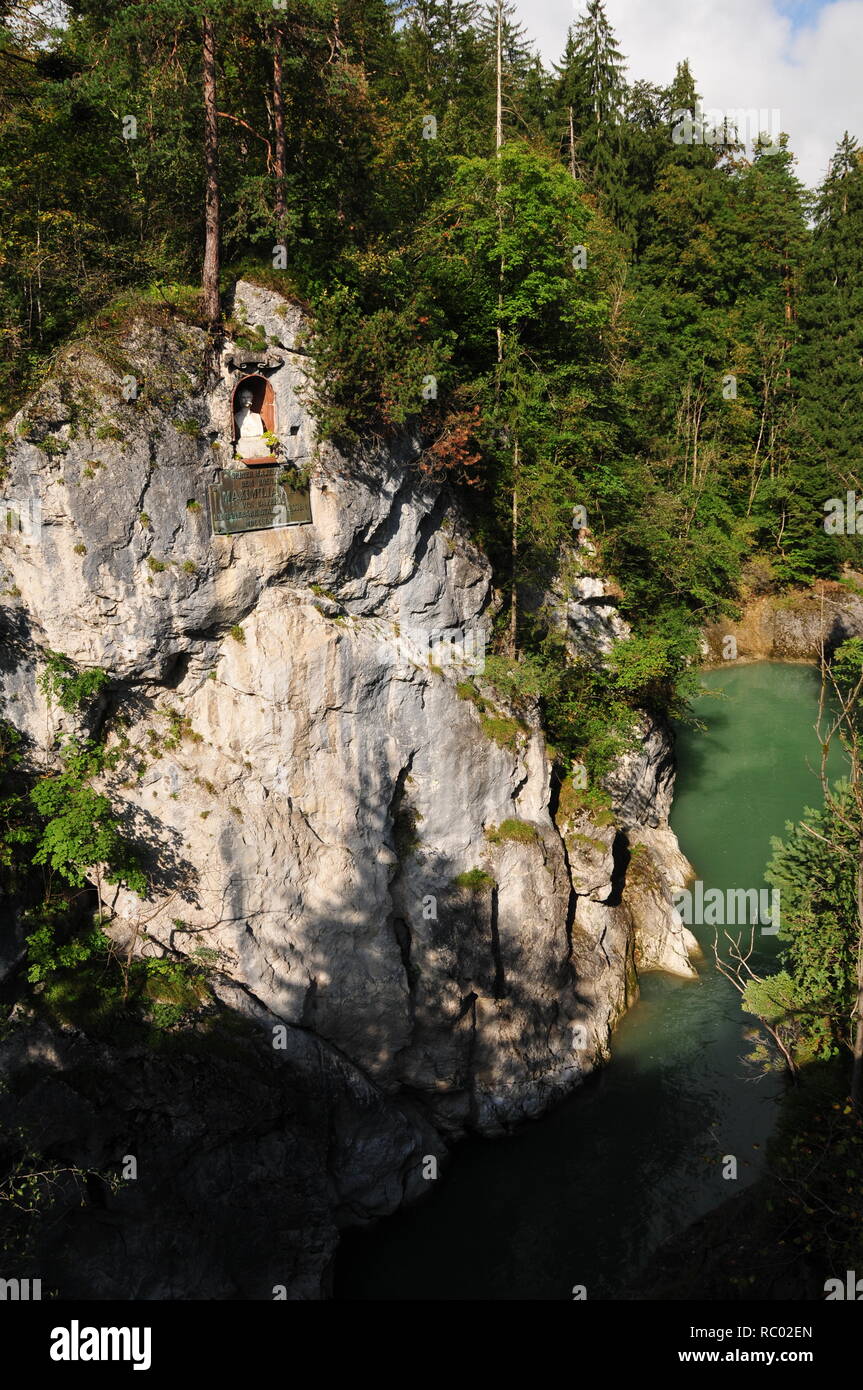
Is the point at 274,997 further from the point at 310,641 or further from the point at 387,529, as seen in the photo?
the point at 387,529

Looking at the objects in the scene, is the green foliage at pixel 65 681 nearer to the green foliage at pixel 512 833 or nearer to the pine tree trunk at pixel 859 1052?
the green foliage at pixel 512 833

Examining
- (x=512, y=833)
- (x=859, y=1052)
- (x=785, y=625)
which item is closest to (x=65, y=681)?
(x=512, y=833)

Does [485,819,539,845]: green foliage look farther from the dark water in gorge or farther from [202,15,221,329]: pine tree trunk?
[202,15,221,329]: pine tree trunk

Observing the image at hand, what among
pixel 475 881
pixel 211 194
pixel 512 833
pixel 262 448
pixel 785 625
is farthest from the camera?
pixel 785 625

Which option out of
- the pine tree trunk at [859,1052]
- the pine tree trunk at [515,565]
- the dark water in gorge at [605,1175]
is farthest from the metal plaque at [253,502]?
the dark water in gorge at [605,1175]

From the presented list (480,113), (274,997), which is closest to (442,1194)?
(274,997)

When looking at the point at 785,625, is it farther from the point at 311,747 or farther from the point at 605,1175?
the point at 311,747

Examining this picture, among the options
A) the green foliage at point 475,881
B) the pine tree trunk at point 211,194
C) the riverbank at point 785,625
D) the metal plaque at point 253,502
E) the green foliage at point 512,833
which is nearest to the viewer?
the pine tree trunk at point 211,194
